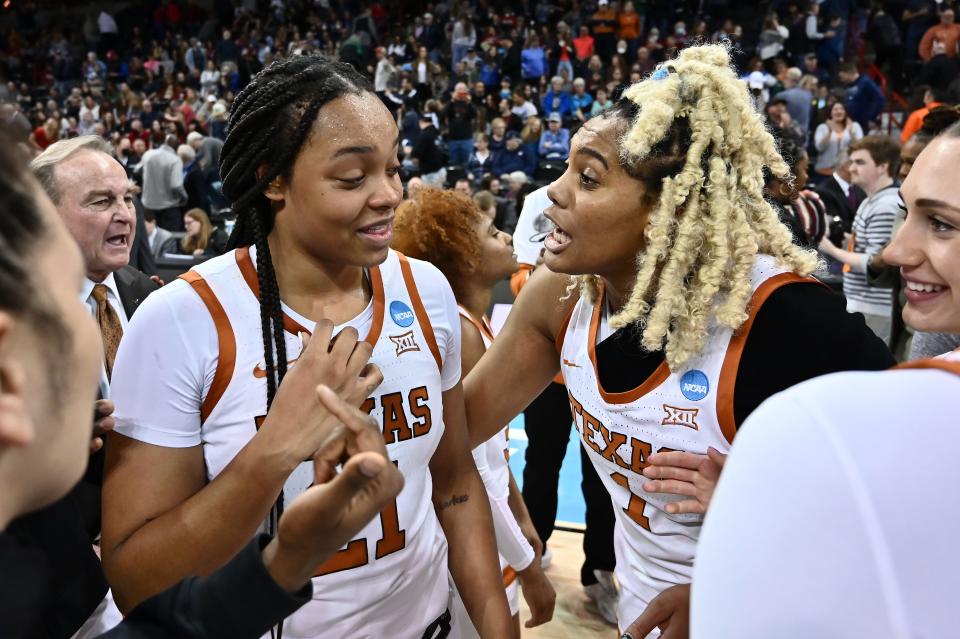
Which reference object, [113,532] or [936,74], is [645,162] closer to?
[113,532]

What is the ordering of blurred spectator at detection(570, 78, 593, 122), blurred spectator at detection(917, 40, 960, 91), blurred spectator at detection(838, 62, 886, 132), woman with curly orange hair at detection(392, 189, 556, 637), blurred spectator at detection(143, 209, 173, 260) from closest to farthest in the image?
1. woman with curly orange hair at detection(392, 189, 556, 637)
2. blurred spectator at detection(143, 209, 173, 260)
3. blurred spectator at detection(917, 40, 960, 91)
4. blurred spectator at detection(838, 62, 886, 132)
5. blurred spectator at detection(570, 78, 593, 122)

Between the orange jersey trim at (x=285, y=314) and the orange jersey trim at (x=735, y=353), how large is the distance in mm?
707

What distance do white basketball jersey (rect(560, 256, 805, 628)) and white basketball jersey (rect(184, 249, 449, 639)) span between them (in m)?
0.36

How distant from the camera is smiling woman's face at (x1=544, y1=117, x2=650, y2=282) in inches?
73.9

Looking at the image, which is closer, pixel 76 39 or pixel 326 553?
pixel 326 553

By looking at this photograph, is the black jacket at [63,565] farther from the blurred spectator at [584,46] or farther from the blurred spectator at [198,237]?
the blurred spectator at [584,46]

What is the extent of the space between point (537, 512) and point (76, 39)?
23.4 meters

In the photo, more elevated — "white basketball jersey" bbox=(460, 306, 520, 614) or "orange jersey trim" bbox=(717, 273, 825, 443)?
"orange jersey trim" bbox=(717, 273, 825, 443)

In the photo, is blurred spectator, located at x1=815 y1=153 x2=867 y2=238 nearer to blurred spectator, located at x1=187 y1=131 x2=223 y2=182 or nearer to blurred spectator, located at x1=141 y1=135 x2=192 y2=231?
blurred spectator, located at x1=141 y1=135 x2=192 y2=231

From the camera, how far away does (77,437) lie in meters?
0.75

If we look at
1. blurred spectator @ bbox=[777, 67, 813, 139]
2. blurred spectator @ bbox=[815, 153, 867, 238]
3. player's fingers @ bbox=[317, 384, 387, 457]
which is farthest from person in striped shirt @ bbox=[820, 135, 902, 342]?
blurred spectator @ bbox=[777, 67, 813, 139]

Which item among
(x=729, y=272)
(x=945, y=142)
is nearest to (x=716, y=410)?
(x=729, y=272)

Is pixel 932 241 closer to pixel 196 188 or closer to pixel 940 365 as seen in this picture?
pixel 940 365

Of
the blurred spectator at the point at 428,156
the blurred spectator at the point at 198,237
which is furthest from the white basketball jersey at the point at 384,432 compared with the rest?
the blurred spectator at the point at 428,156
